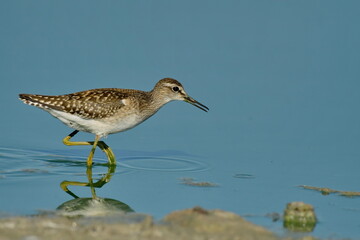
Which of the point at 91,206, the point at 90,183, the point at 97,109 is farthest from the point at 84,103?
the point at 91,206

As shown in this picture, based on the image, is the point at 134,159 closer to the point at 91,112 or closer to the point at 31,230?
the point at 91,112

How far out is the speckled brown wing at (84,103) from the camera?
1409 cm

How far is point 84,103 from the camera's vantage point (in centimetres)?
1417

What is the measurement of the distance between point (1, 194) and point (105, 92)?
14.1 ft

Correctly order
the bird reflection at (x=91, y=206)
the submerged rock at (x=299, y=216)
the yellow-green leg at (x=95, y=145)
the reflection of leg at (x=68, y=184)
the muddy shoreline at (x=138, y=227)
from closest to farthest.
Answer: the muddy shoreline at (x=138, y=227)
the submerged rock at (x=299, y=216)
the bird reflection at (x=91, y=206)
the reflection of leg at (x=68, y=184)
the yellow-green leg at (x=95, y=145)

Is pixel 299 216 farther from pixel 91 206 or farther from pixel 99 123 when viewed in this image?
pixel 99 123

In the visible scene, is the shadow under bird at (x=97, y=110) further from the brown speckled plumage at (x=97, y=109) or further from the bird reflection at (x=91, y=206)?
the bird reflection at (x=91, y=206)

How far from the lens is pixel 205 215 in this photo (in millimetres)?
8492

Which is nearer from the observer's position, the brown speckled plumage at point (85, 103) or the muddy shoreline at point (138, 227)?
the muddy shoreline at point (138, 227)

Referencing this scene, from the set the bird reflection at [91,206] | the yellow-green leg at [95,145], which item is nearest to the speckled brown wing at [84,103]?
the yellow-green leg at [95,145]

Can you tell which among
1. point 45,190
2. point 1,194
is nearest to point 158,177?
point 45,190

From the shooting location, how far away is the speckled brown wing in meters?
14.1

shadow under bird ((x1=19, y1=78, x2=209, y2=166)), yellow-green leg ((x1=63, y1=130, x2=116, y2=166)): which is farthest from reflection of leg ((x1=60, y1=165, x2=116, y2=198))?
shadow under bird ((x1=19, y1=78, x2=209, y2=166))

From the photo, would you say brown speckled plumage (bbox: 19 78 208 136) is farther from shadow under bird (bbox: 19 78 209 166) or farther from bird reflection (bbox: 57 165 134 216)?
bird reflection (bbox: 57 165 134 216)
